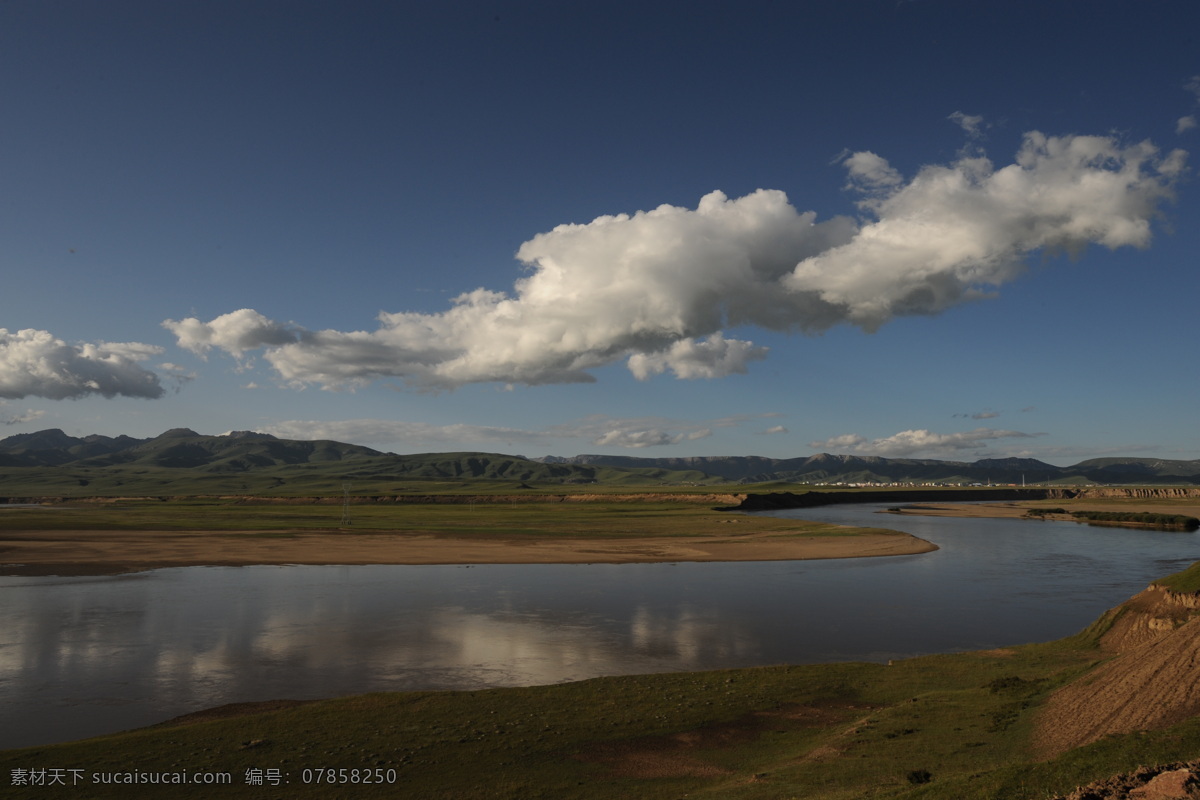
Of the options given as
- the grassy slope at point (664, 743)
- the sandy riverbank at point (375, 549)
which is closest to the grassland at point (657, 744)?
the grassy slope at point (664, 743)

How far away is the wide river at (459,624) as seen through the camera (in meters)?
29.2

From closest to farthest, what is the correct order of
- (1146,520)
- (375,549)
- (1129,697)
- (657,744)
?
(1129,697) < (657,744) < (375,549) < (1146,520)

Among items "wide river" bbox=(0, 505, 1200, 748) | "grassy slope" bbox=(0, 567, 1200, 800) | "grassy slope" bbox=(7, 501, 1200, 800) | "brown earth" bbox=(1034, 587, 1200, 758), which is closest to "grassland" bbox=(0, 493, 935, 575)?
"wide river" bbox=(0, 505, 1200, 748)

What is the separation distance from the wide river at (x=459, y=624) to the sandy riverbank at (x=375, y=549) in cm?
622

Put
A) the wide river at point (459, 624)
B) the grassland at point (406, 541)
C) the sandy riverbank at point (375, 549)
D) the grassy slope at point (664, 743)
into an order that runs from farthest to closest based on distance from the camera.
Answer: the grassland at point (406, 541), the sandy riverbank at point (375, 549), the wide river at point (459, 624), the grassy slope at point (664, 743)

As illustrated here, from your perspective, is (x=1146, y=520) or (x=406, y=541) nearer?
(x=406, y=541)

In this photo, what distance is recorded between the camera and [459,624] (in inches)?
1635

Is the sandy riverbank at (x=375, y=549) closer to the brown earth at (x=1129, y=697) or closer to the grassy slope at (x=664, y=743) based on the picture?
the grassy slope at (x=664, y=743)

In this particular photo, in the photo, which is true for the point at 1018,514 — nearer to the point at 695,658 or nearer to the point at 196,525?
the point at 695,658

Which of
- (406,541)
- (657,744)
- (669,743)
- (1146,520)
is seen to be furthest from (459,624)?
(1146,520)

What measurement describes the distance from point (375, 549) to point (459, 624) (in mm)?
45943

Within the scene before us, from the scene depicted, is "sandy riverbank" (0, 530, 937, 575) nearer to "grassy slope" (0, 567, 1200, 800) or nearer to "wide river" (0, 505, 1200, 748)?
"wide river" (0, 505, 1200, 748)

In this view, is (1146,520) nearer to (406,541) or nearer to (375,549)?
(406,541)

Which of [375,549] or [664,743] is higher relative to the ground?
[664,743]
